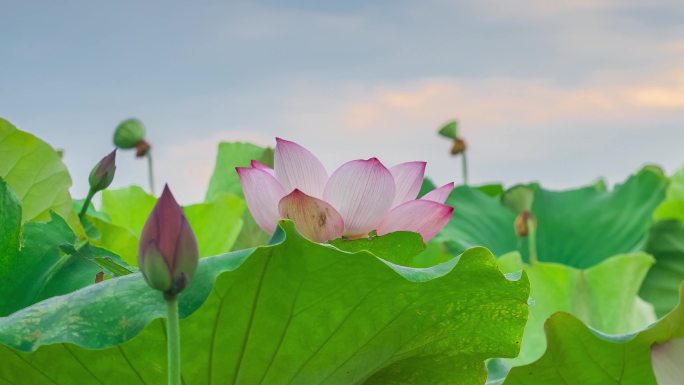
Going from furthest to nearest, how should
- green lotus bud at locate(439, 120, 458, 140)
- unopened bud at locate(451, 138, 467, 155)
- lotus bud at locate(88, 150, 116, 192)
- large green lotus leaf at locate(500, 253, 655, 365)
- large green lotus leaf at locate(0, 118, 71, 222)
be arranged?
1. unopened bud at locate(451, 138, 467, 155)
2. green lotus bud at locate(439, 120, 458, 140)
3. large green lotus leaf at locate(500, 253, 655, 365)
4. large green lotus leaf at locate(0, 118, 71, 222)
5. lotus bud at locate(88, 150, 116, 192)

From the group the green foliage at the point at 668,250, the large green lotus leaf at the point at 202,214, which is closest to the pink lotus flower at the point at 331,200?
the large green lotus leaf at the point at 202,214

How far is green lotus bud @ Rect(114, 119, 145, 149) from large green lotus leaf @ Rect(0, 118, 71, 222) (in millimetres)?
674

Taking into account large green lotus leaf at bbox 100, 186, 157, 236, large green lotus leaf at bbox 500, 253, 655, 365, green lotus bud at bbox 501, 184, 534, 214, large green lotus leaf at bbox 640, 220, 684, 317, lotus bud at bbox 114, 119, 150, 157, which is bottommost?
large green lotus leaf at bbox 640, 220, 684, 317

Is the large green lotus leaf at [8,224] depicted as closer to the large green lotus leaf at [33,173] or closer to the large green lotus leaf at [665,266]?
the large green lotus leaf at [33,173]

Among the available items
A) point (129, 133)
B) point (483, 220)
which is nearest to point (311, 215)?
point (129, 133)

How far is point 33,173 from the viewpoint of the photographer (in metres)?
1.25

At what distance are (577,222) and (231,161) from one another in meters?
1.09

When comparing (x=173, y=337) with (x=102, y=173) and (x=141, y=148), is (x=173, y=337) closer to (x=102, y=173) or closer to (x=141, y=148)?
(x=102, y=173)

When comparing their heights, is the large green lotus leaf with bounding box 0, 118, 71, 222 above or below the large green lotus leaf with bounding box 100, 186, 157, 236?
above

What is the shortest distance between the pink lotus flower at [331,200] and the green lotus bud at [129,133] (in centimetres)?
108

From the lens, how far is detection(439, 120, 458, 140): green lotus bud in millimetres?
2150

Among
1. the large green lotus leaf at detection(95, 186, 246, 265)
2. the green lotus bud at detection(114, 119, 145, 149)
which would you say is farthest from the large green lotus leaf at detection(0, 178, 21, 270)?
the green lotus bud at detection(114, 119, 145, 149)

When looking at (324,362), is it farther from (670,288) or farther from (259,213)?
(670,288)

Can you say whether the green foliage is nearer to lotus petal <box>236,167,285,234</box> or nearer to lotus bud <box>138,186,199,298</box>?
lotus petal <box>236,167,285,234</box>
